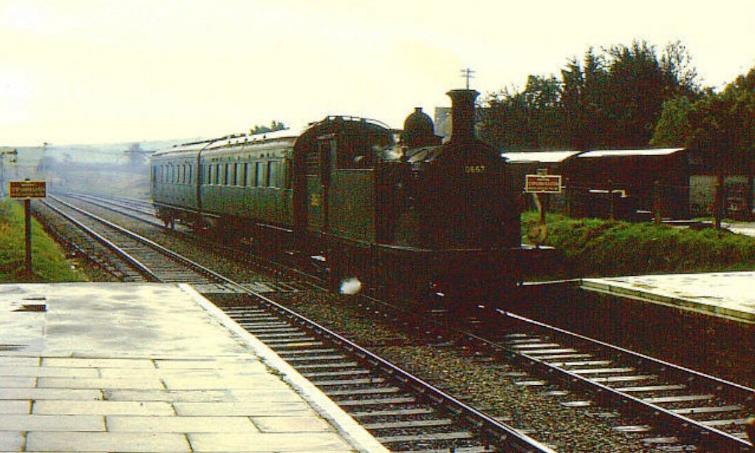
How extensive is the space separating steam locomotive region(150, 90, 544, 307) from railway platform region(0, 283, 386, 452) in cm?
307

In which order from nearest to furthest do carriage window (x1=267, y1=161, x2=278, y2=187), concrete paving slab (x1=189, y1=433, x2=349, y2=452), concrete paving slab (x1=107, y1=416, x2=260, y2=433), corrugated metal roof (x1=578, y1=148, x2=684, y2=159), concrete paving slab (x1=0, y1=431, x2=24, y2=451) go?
concrete paving slab (x1=0, y1=431, x2=24, y2=451) → concrete paving slab (x1=189, y1=433, x2=349, y2=452) → concrete paving slab (x1=107, y1=416, x2=260, y2=433) → carriage window (x1=267, y1=161, x2=278, y2=187) → corrugated metal roof (x1=578, y1=148, x2=684, y2=159)

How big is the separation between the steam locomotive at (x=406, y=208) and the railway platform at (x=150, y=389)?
10.1ft

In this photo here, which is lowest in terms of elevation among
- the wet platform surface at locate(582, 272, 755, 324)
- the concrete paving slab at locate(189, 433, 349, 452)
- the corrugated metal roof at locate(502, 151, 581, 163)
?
the concrete paving slab at locate(189, 433, 349, 452)

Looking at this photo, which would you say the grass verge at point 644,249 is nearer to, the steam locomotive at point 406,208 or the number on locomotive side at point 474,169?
the steam locomotive at point 406,208

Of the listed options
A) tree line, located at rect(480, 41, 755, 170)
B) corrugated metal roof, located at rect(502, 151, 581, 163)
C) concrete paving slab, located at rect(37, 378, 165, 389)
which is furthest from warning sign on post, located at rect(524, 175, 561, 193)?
tree line, located at rect(480, 41, 755, 170)

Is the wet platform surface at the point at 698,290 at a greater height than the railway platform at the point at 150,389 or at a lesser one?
greater

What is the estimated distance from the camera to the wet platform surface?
1280cm

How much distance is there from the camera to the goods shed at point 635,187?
3075 centimetres

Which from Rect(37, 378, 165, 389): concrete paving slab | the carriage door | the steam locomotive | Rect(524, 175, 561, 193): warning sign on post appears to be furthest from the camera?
the carriage door

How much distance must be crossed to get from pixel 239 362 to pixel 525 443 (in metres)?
3.80

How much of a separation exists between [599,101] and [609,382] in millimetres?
41902

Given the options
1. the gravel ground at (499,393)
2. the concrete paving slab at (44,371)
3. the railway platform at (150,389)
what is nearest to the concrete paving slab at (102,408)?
the railway platform at (150,389)

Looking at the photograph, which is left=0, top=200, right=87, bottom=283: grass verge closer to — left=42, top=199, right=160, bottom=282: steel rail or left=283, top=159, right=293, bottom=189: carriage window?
left=42, top=199, right=160, bottom=282: steel rail

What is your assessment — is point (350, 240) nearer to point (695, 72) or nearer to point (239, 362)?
point (239, 362)
